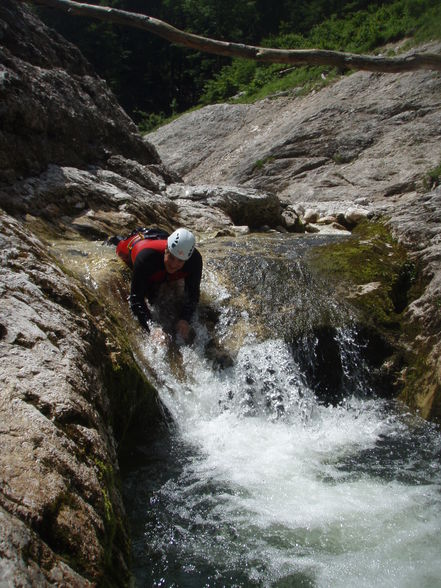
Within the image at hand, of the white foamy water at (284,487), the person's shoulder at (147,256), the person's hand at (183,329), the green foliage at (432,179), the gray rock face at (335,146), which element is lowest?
the white foamy water at (284,487)

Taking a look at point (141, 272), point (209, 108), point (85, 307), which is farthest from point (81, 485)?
point (209, 108)

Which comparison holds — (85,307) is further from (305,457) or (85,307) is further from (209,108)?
(209,108)

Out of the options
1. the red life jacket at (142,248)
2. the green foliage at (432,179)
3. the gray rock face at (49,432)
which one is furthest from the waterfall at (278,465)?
the green foliage at (432,179)

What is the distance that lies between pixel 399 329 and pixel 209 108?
1820cm

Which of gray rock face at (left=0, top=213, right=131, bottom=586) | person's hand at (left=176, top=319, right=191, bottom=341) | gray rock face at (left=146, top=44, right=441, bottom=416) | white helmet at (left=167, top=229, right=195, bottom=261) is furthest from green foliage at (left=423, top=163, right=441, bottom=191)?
gray rock face at (left=0, top=213, right=131, bottom=586)

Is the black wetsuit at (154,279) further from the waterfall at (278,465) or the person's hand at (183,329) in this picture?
the waterfall at (278,465)

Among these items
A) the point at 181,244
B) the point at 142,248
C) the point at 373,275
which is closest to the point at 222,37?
the point at 373,275

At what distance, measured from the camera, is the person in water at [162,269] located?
18.8 feet

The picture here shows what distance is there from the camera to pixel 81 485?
98.7 inches

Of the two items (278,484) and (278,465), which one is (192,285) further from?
(278,484)

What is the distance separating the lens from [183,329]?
5926 millimetres

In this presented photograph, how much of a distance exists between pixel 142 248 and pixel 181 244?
0.50 m

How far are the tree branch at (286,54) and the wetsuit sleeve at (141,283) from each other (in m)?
2.53

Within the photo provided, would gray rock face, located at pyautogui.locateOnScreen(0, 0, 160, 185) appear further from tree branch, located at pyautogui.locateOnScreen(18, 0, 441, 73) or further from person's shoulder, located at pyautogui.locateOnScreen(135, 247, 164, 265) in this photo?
tree branch, located at pyautogui.locateOnScreen(18, 0, 441, 73)
